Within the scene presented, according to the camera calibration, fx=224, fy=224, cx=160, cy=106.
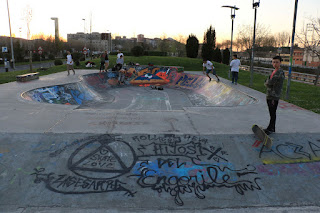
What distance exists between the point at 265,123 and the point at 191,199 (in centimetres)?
384

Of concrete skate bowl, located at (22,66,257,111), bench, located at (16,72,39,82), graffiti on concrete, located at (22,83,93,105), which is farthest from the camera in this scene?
bench, located at (16,72,39,82)

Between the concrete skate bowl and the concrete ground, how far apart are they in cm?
379

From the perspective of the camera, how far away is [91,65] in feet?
87.3

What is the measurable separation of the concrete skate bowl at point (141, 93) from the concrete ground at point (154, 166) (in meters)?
3.79

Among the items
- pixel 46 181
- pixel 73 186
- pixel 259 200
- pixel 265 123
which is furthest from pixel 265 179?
pixel 46 181

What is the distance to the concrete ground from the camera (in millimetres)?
3511

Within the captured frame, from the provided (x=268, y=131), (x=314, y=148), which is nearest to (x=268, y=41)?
(x=268, y=131)

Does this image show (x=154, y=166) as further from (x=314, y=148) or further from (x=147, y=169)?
(x=314, y=148)

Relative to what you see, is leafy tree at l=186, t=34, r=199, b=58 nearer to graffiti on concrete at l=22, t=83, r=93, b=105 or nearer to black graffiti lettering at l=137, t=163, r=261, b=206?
graffiti on concrete at l=22, t=83, r=93, b=105

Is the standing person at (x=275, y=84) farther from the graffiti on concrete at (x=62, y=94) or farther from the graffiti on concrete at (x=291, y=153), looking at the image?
the graffiti on concrete at (x=62, y=94)

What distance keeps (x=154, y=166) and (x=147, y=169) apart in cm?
15

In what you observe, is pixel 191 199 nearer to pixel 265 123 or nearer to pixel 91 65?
pixel 265 123

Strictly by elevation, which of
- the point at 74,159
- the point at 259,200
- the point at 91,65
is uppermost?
the point at 91,65

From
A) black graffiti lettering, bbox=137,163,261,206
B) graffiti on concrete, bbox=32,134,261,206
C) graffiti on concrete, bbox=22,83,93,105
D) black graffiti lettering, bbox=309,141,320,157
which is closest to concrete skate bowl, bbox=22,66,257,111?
graffiti on concrete, bbox=22,83,93,105
